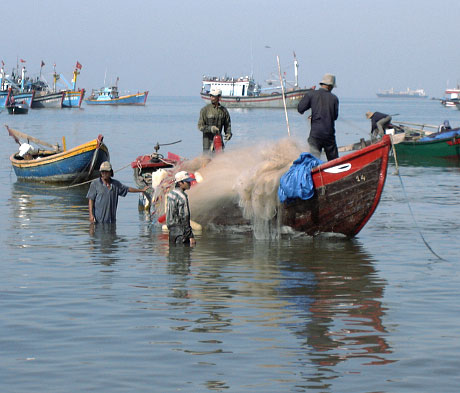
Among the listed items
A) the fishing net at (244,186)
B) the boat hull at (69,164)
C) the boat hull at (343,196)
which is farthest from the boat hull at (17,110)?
the boat hull at (343,196)

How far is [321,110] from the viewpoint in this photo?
527 inches

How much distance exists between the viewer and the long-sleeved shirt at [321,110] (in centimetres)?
1338

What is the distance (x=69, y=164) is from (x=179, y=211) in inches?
459

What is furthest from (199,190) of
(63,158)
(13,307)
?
(63,158)

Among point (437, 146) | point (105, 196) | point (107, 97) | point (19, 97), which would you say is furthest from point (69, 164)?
point (107, 97)

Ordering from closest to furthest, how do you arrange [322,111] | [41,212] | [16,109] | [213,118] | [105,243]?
[322,111] < [105,243] < [213,118] < [41,212] < [16,109]

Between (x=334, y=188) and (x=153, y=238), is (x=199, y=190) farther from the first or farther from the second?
(x=334, y=188)

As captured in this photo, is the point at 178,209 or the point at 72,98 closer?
the point at 178,209

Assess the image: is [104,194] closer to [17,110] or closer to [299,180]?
[299,180]

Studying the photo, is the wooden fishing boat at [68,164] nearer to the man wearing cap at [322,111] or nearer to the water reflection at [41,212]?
the water reflection at [41,212]

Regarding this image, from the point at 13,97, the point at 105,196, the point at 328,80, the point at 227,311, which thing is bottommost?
the point at 227,311

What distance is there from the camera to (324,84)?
13477 millimetres

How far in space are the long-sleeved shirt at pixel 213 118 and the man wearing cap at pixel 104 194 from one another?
2459 mm

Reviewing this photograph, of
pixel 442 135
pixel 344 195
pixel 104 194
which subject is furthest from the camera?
pixel 442 135
